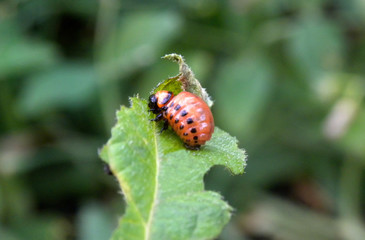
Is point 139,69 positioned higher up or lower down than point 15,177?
higher up

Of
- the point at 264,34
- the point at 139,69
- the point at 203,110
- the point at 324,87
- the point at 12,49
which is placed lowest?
the point at 203,110

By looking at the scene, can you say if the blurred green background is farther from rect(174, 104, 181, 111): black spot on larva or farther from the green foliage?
rect(174, 104, 181, 111): black spot on larva

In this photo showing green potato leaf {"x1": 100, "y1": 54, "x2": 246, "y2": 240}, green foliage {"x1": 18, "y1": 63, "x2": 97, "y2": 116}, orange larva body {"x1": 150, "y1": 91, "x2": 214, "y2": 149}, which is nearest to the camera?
green potato leaf {"x1": 100, "y1": 54, "x2": 246, "y2": 240}

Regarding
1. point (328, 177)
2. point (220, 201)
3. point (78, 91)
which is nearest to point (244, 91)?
point (328, 177)

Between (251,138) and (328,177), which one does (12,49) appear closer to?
(251,138)

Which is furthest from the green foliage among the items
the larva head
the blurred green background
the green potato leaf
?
the green potato leaf

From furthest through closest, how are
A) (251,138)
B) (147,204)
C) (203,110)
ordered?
(251,138), (203,110), (147,204)

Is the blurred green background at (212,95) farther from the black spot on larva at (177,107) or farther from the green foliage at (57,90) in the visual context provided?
the black spot on larva at (177,107)

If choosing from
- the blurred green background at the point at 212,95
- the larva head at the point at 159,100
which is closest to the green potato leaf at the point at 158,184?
the larva head at the point at 159,100
